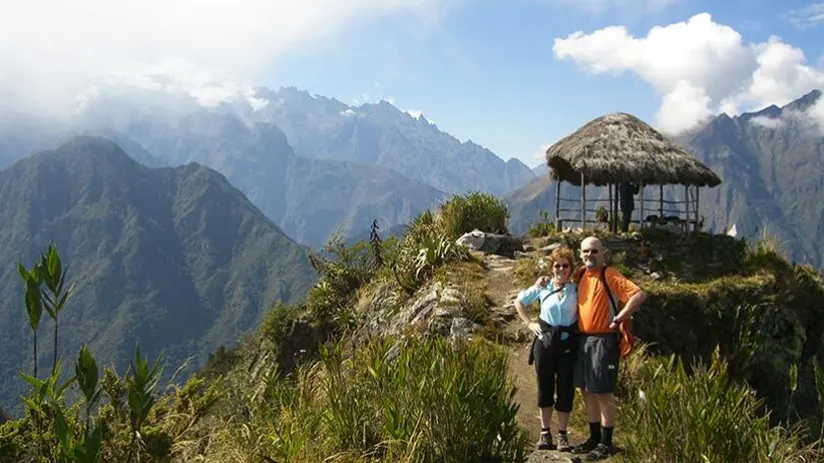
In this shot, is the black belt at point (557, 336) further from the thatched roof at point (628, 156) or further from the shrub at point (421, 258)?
the thatched roof at point (628, 156)

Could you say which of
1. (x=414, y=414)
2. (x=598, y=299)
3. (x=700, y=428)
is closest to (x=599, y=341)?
(x=598, y=299)

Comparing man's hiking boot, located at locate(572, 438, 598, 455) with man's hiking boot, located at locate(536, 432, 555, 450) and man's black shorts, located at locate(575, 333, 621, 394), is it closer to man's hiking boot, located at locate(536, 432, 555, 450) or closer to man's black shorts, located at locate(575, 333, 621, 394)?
man's hiking boot, located at locate(536, 432, 555, 450)

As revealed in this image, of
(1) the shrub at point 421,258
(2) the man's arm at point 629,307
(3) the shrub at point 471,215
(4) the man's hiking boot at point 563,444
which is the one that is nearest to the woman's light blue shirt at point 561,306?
(2) the man's arm at point 629,307

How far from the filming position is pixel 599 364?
190 inches

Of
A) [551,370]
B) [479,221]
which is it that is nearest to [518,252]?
[479,221]

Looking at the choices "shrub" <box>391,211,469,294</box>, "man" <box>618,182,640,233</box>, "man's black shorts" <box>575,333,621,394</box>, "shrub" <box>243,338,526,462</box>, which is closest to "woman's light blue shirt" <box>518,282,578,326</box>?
"man's black shorts" <box>575,333,621,394</box>

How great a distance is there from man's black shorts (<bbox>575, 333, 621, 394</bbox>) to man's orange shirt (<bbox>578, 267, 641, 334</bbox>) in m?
0.08

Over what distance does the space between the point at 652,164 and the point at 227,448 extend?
1738 cm

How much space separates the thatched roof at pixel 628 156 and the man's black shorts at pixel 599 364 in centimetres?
1472

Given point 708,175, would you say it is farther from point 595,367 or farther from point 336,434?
point 336,434

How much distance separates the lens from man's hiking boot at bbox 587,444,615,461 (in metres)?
4.85

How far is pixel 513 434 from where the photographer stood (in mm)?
4164

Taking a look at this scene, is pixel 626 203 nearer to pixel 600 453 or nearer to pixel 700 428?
pixel 600 453

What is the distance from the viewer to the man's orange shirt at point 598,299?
16.0ft
